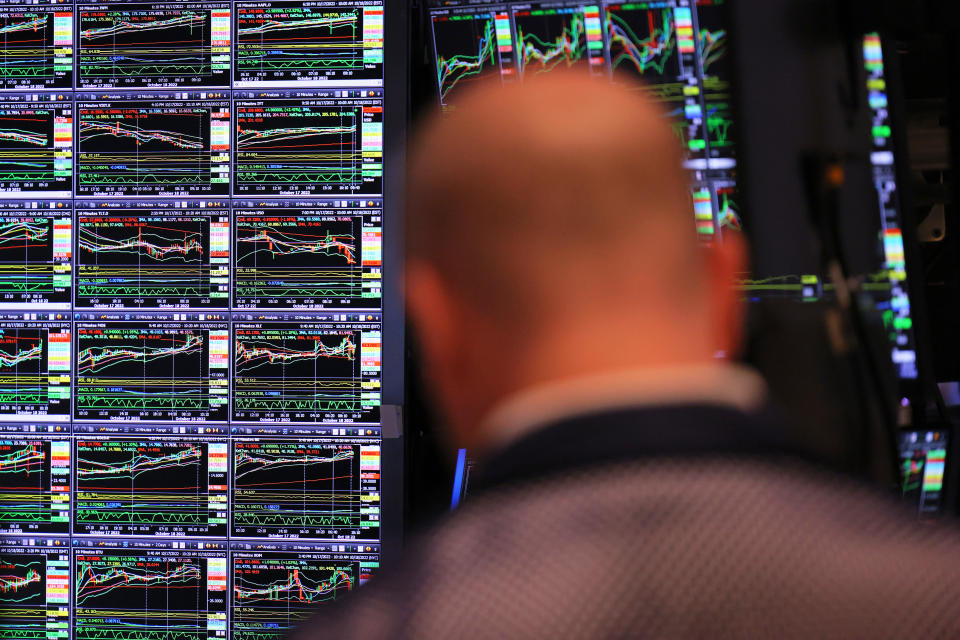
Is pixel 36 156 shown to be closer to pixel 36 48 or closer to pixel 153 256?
pixel 36 48

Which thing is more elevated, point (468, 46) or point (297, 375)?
point (468, 46)

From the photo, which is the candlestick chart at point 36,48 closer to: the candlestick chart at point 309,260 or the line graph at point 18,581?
the candlestick chart at point 309,260

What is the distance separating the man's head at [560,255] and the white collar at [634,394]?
63 mm

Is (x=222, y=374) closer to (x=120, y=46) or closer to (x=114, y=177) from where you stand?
(x=114, y=177)

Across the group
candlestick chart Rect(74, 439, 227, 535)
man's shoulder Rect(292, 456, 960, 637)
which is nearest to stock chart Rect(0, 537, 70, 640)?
candlestick chart Rect(74, 439, 227, 535)

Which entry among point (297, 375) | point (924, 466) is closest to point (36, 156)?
point (297, 375)

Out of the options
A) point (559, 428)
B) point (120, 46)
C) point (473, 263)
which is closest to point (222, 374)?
point (120, 46)

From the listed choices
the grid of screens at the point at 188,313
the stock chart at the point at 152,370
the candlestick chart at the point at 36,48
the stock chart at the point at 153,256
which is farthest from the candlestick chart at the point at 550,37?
the candlestick chart at the point at 36,48

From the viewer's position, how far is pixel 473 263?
603mm

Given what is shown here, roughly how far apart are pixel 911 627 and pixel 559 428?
0.73 ft

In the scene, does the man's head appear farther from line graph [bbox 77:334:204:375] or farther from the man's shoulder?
line graph [bbox 77:334:204:375]

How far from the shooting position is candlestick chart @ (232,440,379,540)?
1.90 m

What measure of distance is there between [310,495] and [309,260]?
617 mm

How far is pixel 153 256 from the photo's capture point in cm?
194
